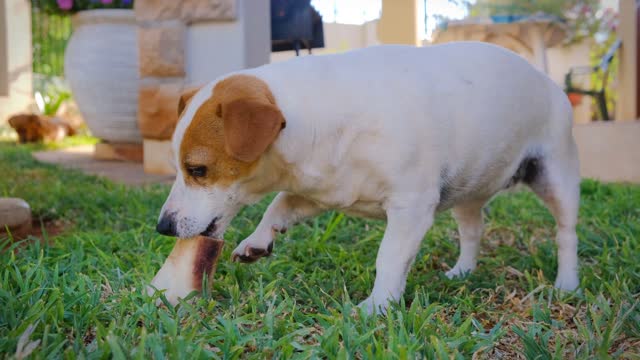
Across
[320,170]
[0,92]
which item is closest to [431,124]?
[320,170]

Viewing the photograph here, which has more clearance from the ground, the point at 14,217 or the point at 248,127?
the point at 248,127

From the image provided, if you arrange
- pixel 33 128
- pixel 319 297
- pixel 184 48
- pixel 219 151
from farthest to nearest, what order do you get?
pixel 33 128 < pixel 184 48 < pixel 319 297 < pixel 219 151

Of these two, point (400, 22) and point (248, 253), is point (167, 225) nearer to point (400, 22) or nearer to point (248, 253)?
point (248, 253)

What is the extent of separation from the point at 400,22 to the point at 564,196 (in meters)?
4.32

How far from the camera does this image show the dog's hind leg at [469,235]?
2.75m

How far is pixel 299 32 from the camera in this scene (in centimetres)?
579

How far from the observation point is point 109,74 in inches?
243

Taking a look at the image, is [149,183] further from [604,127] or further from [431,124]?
[604,127]

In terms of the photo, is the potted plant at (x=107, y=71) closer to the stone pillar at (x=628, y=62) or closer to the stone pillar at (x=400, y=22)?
the stone pillar at (x=400, y=22)

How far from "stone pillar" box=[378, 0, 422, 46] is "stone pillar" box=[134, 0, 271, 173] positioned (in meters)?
1.81

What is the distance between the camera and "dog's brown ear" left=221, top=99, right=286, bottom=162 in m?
1.80

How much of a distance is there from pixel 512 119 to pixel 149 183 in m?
2.94

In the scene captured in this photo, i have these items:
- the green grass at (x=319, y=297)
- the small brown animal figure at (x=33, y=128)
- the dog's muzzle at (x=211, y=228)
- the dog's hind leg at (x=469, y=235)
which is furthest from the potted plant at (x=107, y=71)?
the dog's muzzle at (x=211, y=228)

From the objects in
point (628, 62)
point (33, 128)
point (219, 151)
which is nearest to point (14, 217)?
point (219, 151)
